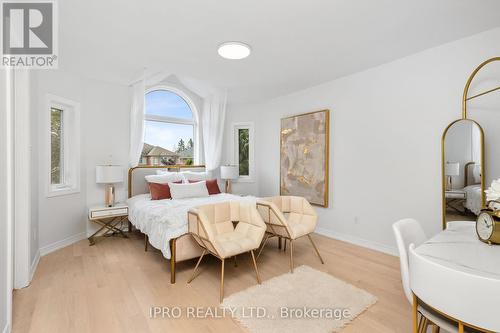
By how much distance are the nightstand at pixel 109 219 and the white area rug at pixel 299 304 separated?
2.54 m

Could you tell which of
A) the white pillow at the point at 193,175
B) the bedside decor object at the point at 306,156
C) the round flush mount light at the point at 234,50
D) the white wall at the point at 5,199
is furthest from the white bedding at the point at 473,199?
the white wall at the point at 5,199

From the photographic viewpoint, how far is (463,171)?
281cm

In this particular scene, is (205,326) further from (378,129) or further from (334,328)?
(378,129)

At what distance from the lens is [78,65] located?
358 centimetres

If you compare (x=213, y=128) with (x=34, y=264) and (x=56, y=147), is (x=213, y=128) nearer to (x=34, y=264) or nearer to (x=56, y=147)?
(x=56, y=147)

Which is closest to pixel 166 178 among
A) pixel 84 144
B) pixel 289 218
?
pixel 84 144

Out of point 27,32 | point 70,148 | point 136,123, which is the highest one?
point 27,32

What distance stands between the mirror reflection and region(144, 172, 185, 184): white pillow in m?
4.00

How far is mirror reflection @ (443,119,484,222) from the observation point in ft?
8.81

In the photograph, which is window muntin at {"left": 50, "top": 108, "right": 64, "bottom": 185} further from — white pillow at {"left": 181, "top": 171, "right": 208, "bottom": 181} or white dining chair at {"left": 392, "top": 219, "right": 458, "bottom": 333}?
white dining chair at {"left": 392, "top": 219, "right": 458, "bottom": 333}

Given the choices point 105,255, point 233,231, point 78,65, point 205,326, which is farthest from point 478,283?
point 78,65

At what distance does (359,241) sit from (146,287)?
3.15m

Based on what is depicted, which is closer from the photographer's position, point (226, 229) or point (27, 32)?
point (27, 32)

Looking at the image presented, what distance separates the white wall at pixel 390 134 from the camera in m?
2.97
